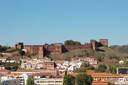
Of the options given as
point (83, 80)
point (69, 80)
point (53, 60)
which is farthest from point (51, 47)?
point (83, 80)

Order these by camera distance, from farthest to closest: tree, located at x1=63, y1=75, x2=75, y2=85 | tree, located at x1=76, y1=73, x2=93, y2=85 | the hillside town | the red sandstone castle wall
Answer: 1. the red sandstone castle wall
2. the hillside town
3. tree, located at x1=76, y1=73, x2=93, y2=85
4. tree, located at x1=63, y1=75, x2=75, y2=85

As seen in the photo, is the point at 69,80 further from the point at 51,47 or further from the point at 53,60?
the point at 51,47

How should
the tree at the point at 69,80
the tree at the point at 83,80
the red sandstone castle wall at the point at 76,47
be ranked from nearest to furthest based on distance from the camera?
the tree at the point at 69,80 < the tree at the point at 83,80 < the red sandstone castle wall at the point at 76,47

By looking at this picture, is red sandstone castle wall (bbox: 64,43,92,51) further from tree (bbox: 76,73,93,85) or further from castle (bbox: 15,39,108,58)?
tree (bbox: 76,73,93,85)

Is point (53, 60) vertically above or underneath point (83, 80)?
above

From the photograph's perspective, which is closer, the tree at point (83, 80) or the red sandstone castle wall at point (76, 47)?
the tree at point (83, 80)

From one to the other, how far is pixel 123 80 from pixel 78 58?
26172 millimetres

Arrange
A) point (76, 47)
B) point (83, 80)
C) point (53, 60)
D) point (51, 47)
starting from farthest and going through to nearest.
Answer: point (76, 47) → point (51, 47) → point (53, 60) → point (83, 80)

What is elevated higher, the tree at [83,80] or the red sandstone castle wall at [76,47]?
the red sandstone castle wall at [76,47]

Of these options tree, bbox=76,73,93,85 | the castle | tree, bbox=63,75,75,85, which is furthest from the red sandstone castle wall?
tree, bbox=63,75,75,85

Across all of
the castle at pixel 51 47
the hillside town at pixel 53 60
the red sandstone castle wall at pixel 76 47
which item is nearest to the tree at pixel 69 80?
the hillside town at pixel 53 60

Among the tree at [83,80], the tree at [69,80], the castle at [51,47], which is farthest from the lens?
the castle at [51,47]

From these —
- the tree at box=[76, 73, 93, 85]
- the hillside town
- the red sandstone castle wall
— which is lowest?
the tree at box=[76, 73, 93, 85]

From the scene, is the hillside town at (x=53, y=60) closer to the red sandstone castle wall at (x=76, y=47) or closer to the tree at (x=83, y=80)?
the red sandstone castle wall at (x=76, y=47)
